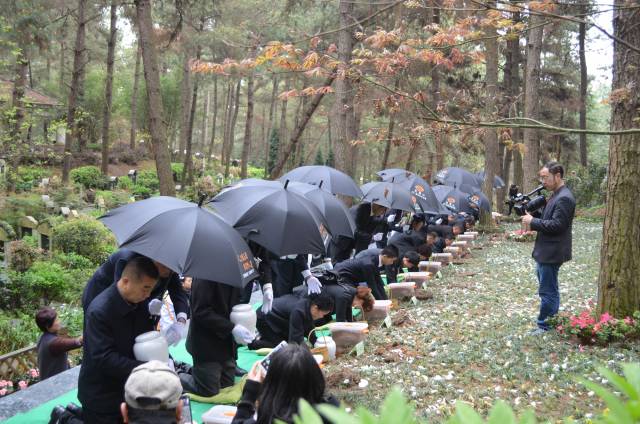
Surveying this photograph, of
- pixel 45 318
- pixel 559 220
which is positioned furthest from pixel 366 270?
pixel 45 318

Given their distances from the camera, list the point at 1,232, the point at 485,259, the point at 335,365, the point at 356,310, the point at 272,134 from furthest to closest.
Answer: the point at 272,134 → the point at 485,259 → the point at 1,232 → the point at 356,310 → the point at 335,365

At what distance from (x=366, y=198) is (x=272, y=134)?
1307 inches

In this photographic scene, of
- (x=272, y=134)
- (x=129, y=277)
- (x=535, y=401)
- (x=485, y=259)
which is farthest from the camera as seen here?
(x=272, y=134)

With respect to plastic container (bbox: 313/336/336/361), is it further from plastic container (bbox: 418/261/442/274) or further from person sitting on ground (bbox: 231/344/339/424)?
plastic container (bbox: 418/261/442/274)

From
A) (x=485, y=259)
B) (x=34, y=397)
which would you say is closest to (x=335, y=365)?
(x=34, y=397)

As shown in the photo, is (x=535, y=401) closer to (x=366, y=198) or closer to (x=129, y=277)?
(x=129, y=277)

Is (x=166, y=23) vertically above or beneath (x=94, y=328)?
above

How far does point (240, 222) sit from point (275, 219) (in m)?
0.37

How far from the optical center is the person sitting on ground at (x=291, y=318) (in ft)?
19.7

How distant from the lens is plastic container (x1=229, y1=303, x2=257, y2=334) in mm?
5004

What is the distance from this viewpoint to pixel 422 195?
37.8 feet

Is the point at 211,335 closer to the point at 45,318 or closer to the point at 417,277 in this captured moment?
the point at 45,318

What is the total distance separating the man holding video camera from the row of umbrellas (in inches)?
95.4

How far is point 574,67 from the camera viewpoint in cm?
2972
